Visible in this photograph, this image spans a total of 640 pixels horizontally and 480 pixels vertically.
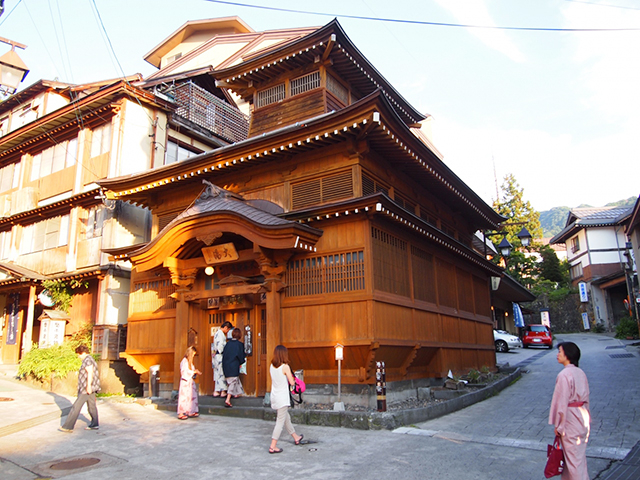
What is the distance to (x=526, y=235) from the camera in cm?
2044

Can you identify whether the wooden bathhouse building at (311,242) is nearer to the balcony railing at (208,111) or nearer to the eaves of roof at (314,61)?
the eaves of roof at (314,61)

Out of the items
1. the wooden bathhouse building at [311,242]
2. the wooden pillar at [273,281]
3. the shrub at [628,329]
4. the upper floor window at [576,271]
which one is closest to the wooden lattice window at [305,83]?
the wooden bathhouse building at [311,242]

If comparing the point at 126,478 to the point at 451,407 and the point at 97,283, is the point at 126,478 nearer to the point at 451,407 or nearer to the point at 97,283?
the point at 451,407

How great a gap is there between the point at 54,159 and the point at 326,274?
1665 centimetres

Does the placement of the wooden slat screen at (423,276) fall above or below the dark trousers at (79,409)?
above

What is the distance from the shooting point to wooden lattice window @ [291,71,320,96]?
53.7 feet

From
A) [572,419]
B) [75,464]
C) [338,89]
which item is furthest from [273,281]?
[338,89]

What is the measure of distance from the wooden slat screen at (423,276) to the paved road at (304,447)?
3.47 metres

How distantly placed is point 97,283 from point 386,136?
1295 centimetres

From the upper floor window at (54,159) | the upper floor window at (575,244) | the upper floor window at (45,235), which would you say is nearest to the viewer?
the upper floor window at (45,235)

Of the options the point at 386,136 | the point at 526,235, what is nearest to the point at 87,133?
the point at 386,136

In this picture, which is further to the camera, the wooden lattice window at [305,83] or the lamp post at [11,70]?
the lamp post at [11,70]

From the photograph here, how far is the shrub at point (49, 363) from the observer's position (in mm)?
16203

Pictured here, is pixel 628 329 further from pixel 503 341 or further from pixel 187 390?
pixel 187 390
